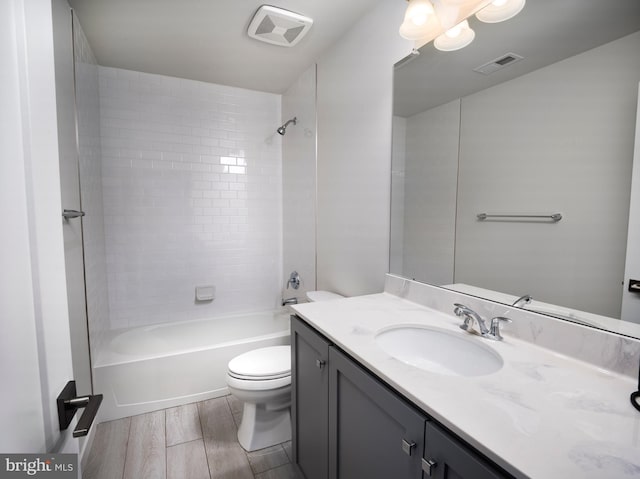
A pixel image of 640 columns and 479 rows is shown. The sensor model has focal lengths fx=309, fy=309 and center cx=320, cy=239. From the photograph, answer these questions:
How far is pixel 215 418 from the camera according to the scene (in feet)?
6.76

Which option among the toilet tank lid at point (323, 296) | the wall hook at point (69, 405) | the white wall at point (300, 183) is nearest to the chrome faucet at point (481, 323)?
the toilet tank lid at point (323, 296)

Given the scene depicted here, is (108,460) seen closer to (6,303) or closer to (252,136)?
(6,303)

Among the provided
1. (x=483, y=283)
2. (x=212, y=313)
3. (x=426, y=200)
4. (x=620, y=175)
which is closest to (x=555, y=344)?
(x=483, y=283)

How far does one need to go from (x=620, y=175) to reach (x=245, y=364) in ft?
6.11

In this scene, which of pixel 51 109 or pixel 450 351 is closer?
pixel 51 109

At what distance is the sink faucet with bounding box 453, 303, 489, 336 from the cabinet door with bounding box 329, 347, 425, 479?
18.1 inches

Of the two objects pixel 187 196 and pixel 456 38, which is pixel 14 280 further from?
pixel 187 196

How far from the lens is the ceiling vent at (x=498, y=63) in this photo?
111 centimetres

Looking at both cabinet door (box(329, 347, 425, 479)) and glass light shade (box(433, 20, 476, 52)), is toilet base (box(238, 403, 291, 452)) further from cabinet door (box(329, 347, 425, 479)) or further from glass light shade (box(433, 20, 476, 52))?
glass light shade (box(433, 20, 476, 52))

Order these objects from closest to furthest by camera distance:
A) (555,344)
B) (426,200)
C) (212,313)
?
(555,344) < (426,200) < (212,313)

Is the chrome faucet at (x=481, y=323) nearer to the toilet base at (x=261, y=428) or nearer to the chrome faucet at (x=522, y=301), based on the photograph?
the chrome faucet at (x=522, y=301)

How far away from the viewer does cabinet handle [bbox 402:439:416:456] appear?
0.76 metres

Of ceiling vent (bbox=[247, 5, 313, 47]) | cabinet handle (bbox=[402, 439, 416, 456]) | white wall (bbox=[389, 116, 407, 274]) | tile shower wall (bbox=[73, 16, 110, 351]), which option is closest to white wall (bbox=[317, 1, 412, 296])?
white wall (bbox=[389, 116, 407, 274])

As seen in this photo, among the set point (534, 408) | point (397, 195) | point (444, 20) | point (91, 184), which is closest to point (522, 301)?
point (534, 408)
